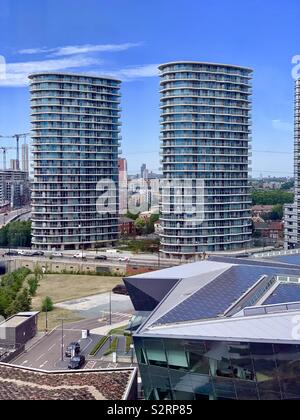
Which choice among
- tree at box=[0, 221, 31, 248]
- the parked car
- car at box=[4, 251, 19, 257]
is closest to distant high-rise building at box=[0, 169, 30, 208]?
tree at box=[0, 221, 31, 248]

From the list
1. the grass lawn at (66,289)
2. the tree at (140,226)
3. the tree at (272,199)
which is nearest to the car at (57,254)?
the grass lawn at (66,289)

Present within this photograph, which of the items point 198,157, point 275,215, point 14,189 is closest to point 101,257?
point 198,157

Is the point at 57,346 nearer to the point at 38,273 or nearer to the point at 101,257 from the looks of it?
the point at 38,273

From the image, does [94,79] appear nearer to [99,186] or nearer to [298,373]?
[99,186]

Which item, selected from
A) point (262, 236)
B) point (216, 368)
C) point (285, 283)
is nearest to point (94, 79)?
point (262, 236)

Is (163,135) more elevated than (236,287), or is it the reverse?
(163,135)

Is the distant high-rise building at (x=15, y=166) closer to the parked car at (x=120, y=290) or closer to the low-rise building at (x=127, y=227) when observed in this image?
the low-rise building at (x=127, y=227)

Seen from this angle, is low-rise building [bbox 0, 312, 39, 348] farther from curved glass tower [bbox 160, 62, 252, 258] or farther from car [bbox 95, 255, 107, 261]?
curved glass tower [bbox 160, 62, 252, 258]
